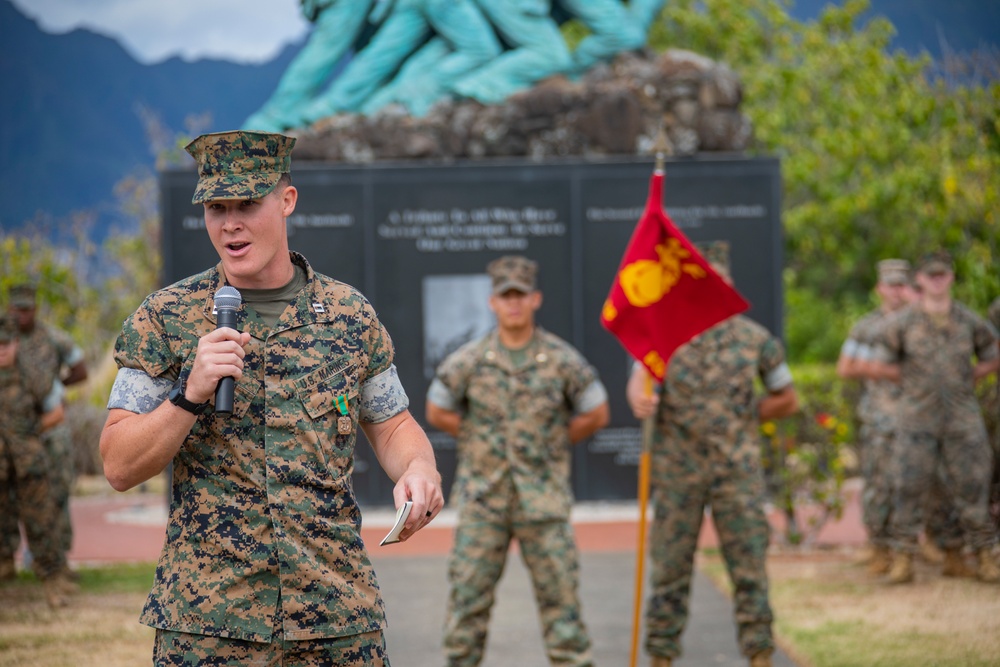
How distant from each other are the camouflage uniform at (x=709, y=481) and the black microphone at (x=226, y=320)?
3.86 metres

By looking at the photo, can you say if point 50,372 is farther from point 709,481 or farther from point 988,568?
point 988,568

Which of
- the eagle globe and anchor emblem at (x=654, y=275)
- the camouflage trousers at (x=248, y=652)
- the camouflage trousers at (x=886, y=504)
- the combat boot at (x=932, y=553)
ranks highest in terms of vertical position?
the eagle globe and anchor emblem at (x=654, y=275)

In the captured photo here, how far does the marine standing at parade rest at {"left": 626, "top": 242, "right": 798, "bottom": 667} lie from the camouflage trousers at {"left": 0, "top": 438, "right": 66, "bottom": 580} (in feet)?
14.8

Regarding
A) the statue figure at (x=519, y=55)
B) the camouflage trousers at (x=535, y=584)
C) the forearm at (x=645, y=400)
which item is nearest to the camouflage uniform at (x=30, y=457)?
the camouflage trousers at (x=535, y=584)

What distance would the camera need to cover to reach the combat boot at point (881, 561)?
970 centimetres

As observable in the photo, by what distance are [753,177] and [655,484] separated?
6859 mm

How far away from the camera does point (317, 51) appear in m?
14.7

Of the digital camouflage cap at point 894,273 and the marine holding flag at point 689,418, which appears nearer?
the marine holding flag at point 689,418

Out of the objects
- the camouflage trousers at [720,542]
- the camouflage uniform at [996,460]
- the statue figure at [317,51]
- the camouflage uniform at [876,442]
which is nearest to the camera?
the camouflage trousers at [720,542]

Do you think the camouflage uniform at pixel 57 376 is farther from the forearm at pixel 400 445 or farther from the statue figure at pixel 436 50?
the forearm at pixel 400 445

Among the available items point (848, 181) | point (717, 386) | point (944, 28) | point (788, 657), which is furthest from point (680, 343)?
point (848, 181)

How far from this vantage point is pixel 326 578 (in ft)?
10.6

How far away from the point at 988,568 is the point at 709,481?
11.2 feet

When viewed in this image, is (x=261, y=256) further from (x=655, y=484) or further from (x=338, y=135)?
(x=338, y=135)
